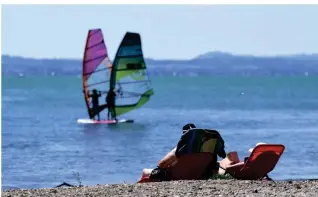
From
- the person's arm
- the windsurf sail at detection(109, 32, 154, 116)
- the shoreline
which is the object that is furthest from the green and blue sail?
the shoreline

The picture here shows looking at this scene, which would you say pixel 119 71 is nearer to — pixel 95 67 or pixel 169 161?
pixel 95 67

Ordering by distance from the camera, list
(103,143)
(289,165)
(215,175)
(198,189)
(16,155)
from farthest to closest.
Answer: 1. (103,143)
2. (16,155)
3. (289,165)
4. (215,175)
5. (198,189)

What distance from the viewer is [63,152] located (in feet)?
88.4

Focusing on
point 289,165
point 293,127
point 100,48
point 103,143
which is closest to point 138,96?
point 100,48

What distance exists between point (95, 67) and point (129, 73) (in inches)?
56.1

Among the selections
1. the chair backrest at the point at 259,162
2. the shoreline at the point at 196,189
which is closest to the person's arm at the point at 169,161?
the chair backrest at the point at 259,162

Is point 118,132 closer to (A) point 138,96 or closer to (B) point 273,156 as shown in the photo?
(A) point 138,96

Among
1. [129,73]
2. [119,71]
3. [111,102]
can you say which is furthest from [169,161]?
[111,102]

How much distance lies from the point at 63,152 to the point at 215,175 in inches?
564

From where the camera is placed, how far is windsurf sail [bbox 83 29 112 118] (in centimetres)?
4419

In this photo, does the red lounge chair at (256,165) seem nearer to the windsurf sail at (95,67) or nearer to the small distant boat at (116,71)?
the small distant boat at (116,71)

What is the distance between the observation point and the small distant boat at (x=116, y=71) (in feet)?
144

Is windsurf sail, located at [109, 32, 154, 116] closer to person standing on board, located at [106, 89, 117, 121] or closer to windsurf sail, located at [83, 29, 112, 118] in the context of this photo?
person standing on board, located at [106, 89, 117, 121]

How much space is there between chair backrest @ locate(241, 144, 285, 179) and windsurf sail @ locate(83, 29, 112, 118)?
31287 millimetres
